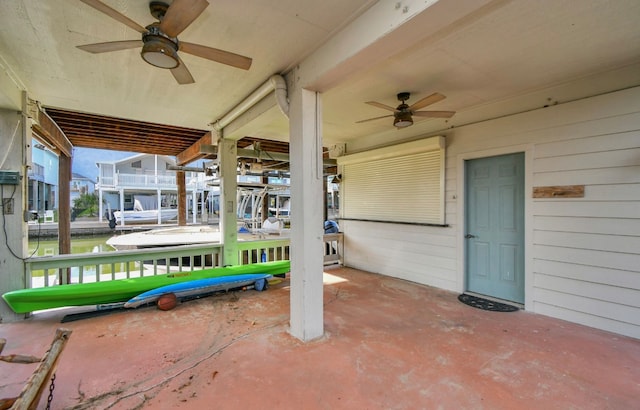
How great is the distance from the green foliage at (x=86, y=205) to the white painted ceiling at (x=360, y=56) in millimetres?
18518

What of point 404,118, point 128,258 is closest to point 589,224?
point 404,118

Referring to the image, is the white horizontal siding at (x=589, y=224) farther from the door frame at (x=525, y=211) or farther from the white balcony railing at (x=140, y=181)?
the white balcony railing at (x=140, y=181)

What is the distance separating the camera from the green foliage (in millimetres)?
18250

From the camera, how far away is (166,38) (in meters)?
1.98

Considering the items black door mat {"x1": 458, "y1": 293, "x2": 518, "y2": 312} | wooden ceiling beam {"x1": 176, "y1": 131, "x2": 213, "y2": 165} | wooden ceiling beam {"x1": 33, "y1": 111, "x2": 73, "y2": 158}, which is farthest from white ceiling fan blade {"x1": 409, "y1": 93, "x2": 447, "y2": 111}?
wooden ceiling beam {"x1": 33, "y1": 111, "x2": 73, "y2": 158}

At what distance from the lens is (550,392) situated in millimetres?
2027

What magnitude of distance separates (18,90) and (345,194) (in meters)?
5.02

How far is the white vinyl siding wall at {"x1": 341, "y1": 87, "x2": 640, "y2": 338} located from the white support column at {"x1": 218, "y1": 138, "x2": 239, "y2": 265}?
3668mm

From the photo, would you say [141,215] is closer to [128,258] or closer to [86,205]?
[86,205]

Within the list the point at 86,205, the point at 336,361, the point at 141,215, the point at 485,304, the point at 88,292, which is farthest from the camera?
the point at 86,205

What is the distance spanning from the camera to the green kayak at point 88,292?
3188mm

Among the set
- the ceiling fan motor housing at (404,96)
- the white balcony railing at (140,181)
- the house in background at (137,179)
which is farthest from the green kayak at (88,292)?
the white balcony railing at (140,181)

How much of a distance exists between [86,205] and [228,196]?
63.2ft

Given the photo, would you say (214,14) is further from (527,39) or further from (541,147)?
(541,147)
